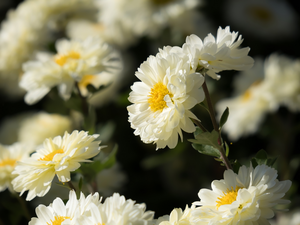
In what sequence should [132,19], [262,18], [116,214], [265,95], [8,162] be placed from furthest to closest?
[262,18]
[132,19]
[265,95]
[8,162]
[116,214]

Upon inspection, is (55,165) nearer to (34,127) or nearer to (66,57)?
(66,57)

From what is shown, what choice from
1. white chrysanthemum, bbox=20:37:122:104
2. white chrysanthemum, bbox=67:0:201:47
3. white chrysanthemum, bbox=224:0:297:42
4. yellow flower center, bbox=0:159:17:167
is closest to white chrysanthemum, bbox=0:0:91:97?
white chrysanthemum, bbox=67:0:201:47

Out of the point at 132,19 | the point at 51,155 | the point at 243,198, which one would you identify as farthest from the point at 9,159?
the point at 132,19

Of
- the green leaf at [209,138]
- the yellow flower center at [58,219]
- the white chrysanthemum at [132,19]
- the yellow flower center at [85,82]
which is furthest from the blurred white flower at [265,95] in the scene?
the yellow flower center at [58,219]

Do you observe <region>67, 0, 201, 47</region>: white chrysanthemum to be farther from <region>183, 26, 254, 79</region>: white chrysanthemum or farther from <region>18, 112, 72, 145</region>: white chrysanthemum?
<region>183, 26, 254, 79</region>: white chrysanthemum

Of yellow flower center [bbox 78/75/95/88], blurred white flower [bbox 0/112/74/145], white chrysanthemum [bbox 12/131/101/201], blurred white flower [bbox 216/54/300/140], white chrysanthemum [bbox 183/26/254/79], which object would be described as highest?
white chrysanthemum [bbox 183/26/254/79]

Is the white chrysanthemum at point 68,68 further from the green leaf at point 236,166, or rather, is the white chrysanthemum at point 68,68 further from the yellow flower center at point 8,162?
the green leaf at point 236,166

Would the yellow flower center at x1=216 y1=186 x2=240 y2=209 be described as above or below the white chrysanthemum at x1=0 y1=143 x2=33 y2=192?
above
